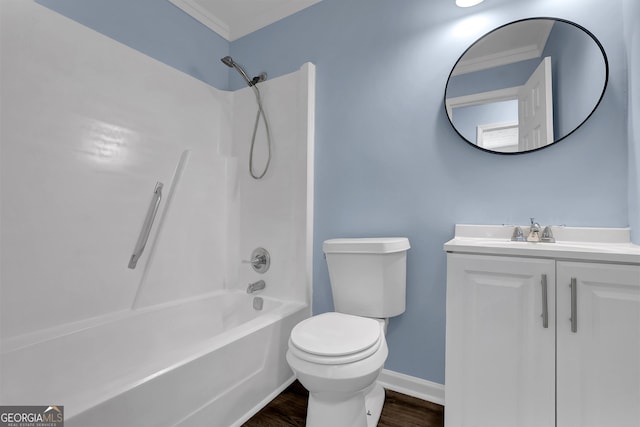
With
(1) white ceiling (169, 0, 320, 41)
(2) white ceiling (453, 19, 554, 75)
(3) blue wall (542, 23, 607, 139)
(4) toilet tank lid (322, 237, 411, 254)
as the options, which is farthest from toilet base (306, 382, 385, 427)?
(1) white ceiling (169, 0, 320, 41)

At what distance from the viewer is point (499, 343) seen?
110 cm

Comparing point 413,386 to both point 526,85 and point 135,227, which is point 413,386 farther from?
point 135,227

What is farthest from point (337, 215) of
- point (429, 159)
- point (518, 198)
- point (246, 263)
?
point (518, 198)

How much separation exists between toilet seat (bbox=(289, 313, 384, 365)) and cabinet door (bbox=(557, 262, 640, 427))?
65 cm

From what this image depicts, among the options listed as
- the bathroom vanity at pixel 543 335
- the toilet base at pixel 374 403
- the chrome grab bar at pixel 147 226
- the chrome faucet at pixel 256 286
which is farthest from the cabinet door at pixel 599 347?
the chrome grab bar at pixel 147 226

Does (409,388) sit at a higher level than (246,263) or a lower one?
lower

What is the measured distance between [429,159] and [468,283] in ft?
2.42

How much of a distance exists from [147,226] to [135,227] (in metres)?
0.10

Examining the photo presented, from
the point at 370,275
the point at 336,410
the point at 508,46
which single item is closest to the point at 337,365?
the point at 336,410

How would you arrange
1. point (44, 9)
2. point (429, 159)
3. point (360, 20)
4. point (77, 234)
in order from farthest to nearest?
point (360, 20), point (429, 159), point (77, 234), point (44, 9)

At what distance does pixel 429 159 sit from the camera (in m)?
1.62

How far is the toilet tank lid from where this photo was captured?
4.78 feet

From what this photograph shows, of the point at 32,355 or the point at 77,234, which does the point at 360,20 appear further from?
the point at 32,355

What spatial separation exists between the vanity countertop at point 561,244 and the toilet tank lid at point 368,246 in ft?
0.84
